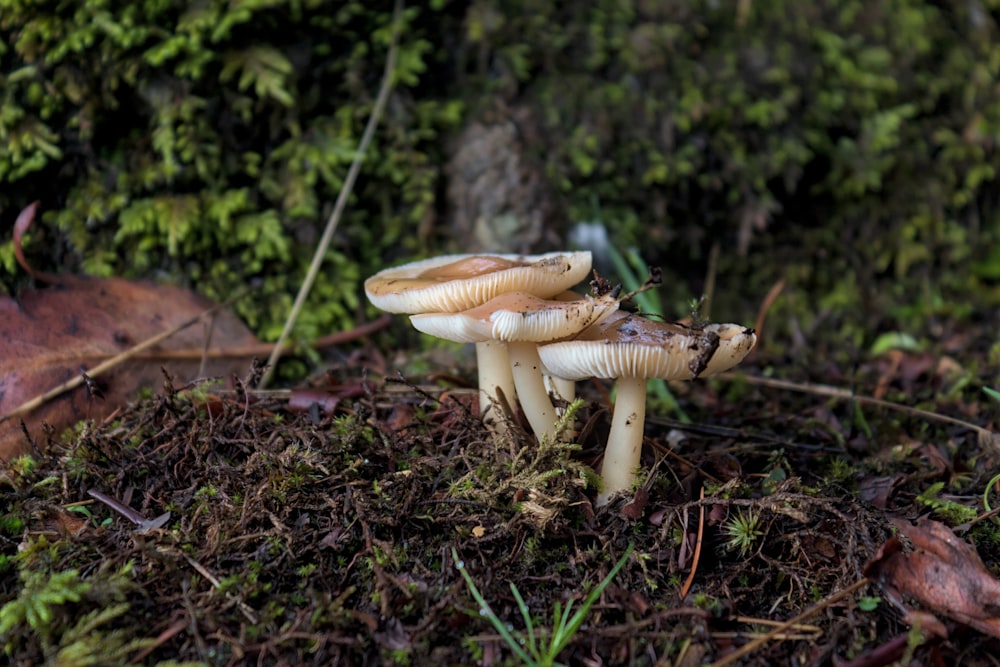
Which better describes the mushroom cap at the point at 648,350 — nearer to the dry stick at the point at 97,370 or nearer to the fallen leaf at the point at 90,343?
the fallen leaf at the point at 90,343

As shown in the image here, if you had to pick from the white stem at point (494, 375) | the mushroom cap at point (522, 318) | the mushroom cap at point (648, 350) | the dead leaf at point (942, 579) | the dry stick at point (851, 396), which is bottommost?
the dry stick at point (851, 396)

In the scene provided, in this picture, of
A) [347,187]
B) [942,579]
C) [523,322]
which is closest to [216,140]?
[347,187]

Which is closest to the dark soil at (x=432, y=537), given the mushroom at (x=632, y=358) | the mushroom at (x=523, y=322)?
the mushroom at (x=632, y=358)

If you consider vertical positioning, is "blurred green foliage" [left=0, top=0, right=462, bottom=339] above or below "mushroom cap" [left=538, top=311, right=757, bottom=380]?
above

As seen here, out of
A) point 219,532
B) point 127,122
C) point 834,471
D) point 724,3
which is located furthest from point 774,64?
point 219,532

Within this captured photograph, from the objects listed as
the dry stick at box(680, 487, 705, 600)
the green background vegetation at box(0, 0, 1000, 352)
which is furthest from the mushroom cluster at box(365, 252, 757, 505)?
the green background vegetation at box(0, 0, 1000, 352)

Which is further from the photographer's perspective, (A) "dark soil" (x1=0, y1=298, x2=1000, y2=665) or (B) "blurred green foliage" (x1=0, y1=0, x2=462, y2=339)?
(B) "blurred green foliage" (x1=0, y1=0, x2=462, y2=339)

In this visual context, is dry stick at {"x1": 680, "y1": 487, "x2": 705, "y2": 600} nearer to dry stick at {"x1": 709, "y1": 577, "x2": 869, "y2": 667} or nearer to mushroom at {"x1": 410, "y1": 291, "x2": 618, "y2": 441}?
dry stick at {"x1": 709, "y1": 577, "x2": 869, "y2": 667}
